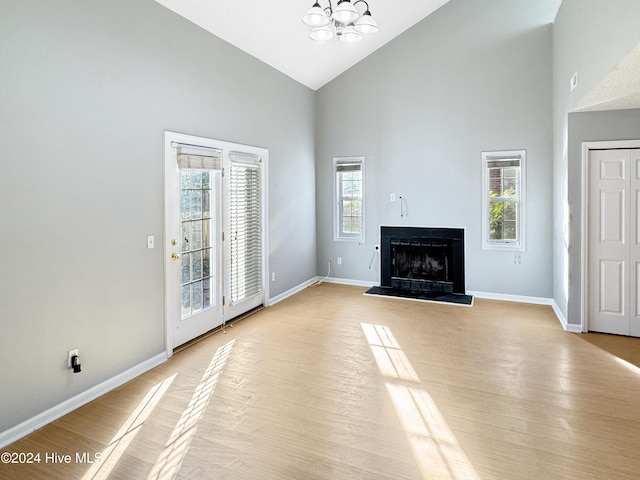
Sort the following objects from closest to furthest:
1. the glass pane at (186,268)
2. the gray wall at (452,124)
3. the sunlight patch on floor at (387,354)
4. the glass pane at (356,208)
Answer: the sunlight patch on floor at (387,354) → the glass pane at (186,268) → the gray wall at (452,124) → the glass pane at (356,208)

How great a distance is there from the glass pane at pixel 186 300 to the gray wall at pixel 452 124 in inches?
127

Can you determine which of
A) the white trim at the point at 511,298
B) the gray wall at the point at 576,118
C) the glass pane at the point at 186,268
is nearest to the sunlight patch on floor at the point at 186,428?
the glass pane at the point at 186,268

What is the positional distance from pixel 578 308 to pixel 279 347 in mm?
3268

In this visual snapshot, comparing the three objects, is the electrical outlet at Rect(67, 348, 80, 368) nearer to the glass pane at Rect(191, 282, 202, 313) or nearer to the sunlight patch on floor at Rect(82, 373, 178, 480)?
the sunlight patch on floor at Rect(82, 373, 178, 480)

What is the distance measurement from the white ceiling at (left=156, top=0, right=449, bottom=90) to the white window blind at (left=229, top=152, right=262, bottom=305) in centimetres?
132

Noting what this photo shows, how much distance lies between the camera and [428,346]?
4.05 meters

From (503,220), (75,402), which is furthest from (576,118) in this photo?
(75,402)

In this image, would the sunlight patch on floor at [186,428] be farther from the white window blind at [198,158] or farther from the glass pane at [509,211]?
the glass pane at [509,211]

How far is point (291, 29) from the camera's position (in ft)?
15.7

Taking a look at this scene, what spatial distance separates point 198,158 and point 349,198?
3.25 m

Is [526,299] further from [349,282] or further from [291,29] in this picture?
[291,29]

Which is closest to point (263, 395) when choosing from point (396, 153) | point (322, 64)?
point (396, 153)

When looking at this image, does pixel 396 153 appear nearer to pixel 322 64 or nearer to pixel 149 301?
pixel 322 64

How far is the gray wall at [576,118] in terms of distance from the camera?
2.95 metres
